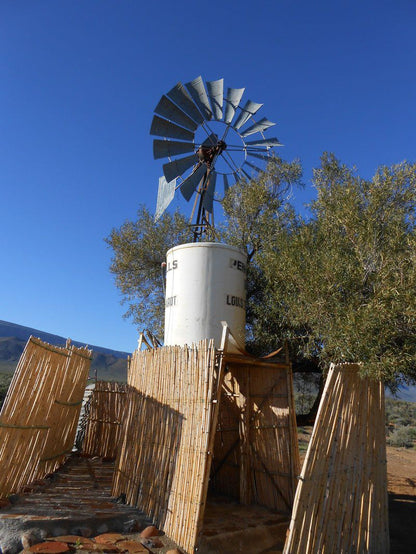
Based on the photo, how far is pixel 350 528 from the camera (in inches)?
229

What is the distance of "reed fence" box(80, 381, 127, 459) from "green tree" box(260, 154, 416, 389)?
6446 millimetres

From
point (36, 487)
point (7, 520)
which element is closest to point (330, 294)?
point (7, 520)

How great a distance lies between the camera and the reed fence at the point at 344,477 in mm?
5316

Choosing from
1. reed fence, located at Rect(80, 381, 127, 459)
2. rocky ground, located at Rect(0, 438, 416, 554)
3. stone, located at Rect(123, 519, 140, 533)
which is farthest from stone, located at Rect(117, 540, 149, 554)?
reed fence, located at Rect(80, 381, 127, 459)

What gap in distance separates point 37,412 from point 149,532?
298 cm

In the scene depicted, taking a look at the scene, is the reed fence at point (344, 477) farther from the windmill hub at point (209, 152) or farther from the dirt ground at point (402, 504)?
the windmill hub at point (209, 152)

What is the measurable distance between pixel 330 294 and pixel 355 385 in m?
1.36

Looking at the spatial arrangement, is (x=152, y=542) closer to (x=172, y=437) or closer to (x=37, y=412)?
(x=172, y=437)

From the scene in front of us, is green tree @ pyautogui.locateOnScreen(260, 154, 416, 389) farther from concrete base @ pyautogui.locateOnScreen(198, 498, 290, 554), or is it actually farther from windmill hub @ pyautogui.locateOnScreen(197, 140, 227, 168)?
windmill hub @ pyautogui.locateOnScreen(197, 140, 227, 168)

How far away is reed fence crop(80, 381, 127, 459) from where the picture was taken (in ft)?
40.1

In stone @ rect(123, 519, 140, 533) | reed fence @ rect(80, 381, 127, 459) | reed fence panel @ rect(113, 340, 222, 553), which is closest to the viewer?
reed fence panel @ rect(113, 340, 222, 553)

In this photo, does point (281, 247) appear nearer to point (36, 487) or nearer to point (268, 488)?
point (268, 488)

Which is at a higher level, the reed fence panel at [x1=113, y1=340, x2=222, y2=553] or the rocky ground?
the reed fence panel at [x1=113, y1=340, x2=222, y2=553]

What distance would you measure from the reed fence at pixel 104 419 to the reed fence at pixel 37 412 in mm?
2382
